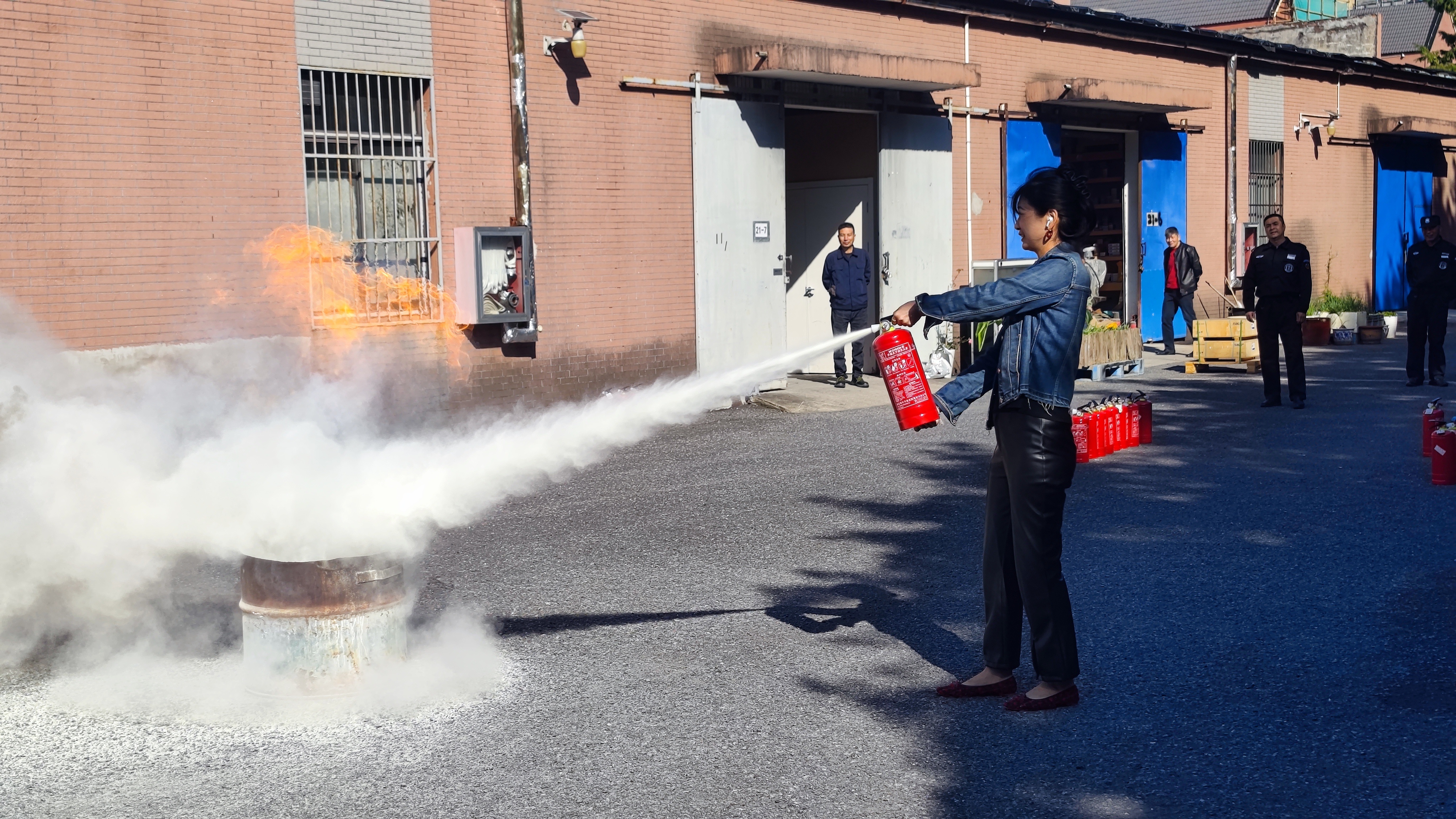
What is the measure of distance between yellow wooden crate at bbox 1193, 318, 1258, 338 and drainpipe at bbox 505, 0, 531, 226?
9.80m

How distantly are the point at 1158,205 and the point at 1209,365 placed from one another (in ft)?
14.5

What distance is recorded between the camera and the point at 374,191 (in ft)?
42.1

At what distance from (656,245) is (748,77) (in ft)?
7.87

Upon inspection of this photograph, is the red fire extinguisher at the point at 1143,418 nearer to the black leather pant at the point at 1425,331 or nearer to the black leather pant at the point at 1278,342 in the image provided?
the black leather pant at the point at 1278,342

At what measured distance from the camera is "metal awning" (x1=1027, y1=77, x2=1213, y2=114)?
1941 cm

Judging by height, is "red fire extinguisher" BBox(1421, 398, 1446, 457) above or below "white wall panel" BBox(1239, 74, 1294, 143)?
below

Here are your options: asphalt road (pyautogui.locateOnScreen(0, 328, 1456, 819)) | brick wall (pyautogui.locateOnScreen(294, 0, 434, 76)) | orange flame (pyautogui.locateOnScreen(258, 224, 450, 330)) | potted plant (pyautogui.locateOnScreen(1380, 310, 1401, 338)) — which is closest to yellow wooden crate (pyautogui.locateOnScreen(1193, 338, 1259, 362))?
potted plant (pyautogui.locateOnScreen(1380, 310, 1401, 338))

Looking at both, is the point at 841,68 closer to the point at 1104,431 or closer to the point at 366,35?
the point at 366,35

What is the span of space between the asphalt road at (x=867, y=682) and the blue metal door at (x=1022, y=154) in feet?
32.7

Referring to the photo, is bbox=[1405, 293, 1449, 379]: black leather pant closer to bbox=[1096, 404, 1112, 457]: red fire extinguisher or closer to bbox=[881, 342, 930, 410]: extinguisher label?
bbox=[1096, 404, 1112, 457]: red fire extinguisher

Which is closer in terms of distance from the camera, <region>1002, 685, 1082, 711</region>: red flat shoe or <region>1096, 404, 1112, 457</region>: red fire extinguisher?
<region>1002, 685, 1082, 711</region>: red flat shoe

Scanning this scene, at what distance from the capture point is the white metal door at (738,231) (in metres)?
15.5

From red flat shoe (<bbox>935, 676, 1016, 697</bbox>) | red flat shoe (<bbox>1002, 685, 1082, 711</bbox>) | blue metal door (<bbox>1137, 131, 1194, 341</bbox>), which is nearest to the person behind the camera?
red flat shoe (<bbox>1002, 685, 1082, 711</bbox>)

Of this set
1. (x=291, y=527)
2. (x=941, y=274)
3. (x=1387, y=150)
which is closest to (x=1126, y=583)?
(x=291, y=527)
